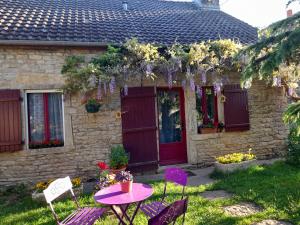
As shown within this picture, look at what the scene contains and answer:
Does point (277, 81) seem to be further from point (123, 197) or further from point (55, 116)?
point (123, 197)

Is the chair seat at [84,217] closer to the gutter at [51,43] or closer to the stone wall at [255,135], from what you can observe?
the gutter at [51,43]

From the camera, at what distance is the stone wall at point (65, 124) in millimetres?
6461

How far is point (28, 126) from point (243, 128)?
535cm

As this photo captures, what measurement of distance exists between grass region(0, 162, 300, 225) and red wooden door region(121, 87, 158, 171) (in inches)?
41.1

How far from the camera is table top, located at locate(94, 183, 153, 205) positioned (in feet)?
10.8

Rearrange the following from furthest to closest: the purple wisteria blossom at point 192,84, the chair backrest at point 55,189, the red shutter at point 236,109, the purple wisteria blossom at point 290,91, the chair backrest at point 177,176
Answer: the purple wisteria blossom at point 290,91
the red shutter at point 236,109
the purple wisteria blossom at point 192,84
the chair backrest at point 177,176
the chair backrest at point 55,189

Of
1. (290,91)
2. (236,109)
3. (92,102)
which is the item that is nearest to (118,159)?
(92,102)

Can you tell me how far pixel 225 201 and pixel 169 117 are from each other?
344 cm

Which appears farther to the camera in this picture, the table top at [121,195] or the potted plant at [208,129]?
the potted plant at [208,129]

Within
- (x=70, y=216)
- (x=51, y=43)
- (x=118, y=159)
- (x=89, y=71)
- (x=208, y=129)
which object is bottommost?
(x=70, y=216)

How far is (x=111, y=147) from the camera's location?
7.04m

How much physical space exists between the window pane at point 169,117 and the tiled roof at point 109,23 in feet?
4.67

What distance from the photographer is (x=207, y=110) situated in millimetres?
8234

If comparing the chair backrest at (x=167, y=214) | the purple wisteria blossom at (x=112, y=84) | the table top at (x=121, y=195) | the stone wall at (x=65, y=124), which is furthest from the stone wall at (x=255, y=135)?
the chair backrest at (x=167, y=214)
